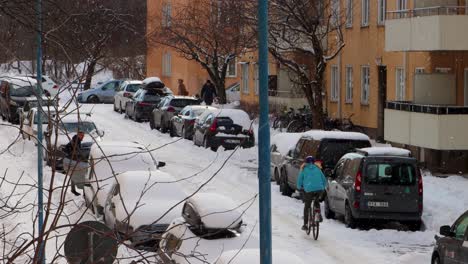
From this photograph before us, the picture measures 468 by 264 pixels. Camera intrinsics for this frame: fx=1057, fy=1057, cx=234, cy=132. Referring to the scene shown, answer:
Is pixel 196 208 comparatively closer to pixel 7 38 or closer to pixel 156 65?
pixel 7 38

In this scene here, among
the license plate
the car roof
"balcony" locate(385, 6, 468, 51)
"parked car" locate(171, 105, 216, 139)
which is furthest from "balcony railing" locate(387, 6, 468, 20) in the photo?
"parked car" locate(171, 105, 216, 139)

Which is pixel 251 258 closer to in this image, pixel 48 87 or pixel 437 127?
pixel 48 87

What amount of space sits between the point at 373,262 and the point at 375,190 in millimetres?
3365

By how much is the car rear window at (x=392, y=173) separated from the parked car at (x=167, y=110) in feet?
68.2

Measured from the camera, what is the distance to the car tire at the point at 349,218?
827 inches

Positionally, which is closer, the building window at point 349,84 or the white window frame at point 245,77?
the building window at point 349,84

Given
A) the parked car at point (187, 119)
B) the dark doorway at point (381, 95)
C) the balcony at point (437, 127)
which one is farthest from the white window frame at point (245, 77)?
the balcony at point (437, 127)

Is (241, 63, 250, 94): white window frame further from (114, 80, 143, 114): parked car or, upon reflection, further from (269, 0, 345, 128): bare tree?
(269, 0, 345, 128): bare tree

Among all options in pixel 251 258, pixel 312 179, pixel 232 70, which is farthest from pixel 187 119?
pixel 251 258

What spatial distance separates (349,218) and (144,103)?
88.5ft

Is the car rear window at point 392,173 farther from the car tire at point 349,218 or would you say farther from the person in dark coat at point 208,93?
the person in dark coat at point 208,93

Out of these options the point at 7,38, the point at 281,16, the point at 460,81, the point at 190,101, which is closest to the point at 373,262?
the point at 7,38

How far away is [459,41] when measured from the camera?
93.7ft

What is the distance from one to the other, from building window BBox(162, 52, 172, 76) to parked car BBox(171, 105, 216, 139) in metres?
28.0
